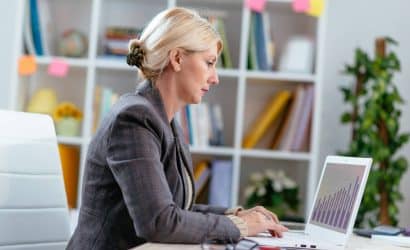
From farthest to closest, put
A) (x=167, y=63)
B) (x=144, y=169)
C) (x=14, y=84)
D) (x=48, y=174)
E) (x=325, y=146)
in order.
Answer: (x=325, y=146) → (x=14, y=84) → (x=48, y=174) → (x=167, y=63) → (x=144, y=169)

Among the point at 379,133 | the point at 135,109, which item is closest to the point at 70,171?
the point at 379,133

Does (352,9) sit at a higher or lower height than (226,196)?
higher

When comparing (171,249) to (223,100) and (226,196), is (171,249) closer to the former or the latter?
(226,196)

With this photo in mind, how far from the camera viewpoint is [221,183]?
3.48 m

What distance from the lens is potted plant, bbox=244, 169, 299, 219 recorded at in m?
3.48

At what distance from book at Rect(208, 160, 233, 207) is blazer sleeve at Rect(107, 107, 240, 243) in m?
1.91

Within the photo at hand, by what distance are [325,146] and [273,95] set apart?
0.38 m

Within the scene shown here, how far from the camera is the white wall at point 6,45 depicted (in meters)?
3.77

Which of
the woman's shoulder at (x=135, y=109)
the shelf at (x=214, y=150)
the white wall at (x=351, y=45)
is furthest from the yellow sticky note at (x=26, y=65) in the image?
the woman's shoulder at (x=135, y=109)

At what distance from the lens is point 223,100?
376 centimetres

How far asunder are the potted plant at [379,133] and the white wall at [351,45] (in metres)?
0.20

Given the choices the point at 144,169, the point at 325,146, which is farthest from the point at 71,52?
the point at 144,169

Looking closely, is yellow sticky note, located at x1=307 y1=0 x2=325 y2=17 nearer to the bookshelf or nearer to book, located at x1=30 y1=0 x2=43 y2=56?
the bookshelf

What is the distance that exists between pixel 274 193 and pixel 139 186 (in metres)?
2.06
